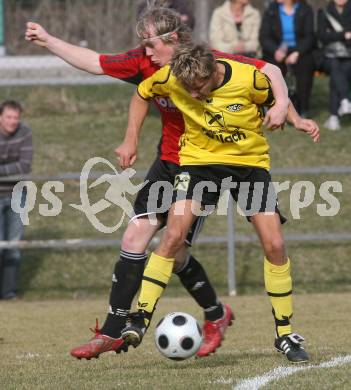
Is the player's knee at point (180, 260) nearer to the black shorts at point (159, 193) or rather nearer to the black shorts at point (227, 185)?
the black shorts at point (159, 193)

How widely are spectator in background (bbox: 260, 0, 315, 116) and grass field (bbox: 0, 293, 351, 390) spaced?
3.42 metres

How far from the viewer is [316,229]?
12617mm

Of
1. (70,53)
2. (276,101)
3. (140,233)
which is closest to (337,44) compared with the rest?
(70,53)

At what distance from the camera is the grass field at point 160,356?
556cm

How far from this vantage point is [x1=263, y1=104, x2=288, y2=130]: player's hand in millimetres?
5980

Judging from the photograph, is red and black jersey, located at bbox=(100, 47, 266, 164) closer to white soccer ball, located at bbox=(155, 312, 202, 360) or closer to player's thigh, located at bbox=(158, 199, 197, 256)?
player's thigh, located at bbox=(158, 199, 197, 256)

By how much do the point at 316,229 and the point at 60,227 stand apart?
3014 mm

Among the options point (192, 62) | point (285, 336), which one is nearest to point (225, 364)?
point (285, 336)

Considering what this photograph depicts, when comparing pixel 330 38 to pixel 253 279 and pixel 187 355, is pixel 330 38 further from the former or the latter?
pixel 187 355

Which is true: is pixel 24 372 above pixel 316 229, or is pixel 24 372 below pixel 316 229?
A: above

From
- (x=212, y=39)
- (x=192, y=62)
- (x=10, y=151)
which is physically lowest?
(x=10, y=151)

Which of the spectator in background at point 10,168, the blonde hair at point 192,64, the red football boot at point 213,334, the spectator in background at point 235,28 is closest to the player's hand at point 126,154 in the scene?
the blonde hair at point 192,64

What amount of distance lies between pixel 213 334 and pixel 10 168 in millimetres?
4797

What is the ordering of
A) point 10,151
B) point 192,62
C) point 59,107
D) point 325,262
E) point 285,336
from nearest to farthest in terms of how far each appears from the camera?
point 192,62
point 285,336
point 10,151
point 325,262
point 59,107
